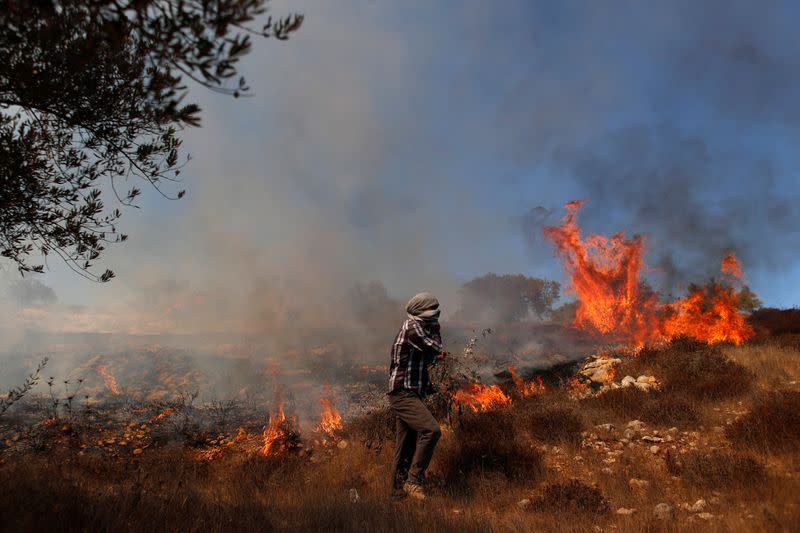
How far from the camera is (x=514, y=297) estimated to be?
191 ft

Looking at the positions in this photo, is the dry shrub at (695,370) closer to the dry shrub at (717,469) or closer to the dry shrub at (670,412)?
the dry shrub at (670,412)

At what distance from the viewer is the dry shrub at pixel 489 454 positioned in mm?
5914

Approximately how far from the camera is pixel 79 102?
4.46 m

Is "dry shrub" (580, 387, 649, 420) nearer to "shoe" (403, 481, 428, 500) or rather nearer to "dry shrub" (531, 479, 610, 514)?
"dry shrub" (531, 479, 610, 514)

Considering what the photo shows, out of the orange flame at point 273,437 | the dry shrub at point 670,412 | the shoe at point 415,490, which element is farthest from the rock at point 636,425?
the orange flame at point 273,437

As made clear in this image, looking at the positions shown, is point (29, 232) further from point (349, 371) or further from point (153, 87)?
point (349, 371)

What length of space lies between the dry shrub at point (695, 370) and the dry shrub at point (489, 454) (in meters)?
3.80

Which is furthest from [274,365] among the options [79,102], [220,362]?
[79,102]

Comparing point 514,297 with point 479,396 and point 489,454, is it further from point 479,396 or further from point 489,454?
point 489,454

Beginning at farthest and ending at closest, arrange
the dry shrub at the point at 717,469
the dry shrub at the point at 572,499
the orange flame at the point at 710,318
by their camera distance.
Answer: the orange flame at the point at 710,318, the dry shrub at the point at 717,469, the dry shrub at the point at 572,499

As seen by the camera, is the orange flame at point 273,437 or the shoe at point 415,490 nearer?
the shoe at point 415,490

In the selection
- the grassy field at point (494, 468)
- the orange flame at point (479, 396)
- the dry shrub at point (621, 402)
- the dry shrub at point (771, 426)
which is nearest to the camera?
the grassy field at point (494, 468)

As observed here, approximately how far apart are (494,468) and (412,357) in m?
2.28

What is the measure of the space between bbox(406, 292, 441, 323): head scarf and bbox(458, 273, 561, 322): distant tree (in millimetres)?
52170
